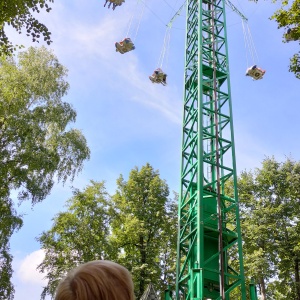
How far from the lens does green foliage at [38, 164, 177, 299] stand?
47.5 feet

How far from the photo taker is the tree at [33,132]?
37.7 ft

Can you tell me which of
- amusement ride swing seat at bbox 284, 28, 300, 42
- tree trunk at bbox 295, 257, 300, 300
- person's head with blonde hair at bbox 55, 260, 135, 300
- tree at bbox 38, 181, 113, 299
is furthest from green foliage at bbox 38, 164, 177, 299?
person's head with blonde hair at bbox 55, 260, 135, 300

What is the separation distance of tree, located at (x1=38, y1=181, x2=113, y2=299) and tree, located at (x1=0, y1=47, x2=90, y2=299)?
2258mm

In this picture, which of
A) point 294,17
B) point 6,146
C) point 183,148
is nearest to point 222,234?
point 183,148

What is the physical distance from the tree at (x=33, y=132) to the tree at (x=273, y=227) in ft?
26.9

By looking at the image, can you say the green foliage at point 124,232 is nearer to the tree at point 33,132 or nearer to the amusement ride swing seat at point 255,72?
the tree at point 33,132

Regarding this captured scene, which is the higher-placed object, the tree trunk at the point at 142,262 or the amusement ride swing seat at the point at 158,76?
the amusement ride swing seat at the point at 158,76

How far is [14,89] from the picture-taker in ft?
40.2

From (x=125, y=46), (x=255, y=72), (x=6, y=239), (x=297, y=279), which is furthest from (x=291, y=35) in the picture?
(x=297, y=279)

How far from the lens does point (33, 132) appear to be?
473 inches

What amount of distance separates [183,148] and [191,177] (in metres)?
1.15

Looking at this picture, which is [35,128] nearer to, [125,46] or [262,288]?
[125,46]

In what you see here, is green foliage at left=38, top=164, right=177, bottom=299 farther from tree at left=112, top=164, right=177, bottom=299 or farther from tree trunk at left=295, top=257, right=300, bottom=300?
tree trunk at left=295, top=257, right=300, bottom=300

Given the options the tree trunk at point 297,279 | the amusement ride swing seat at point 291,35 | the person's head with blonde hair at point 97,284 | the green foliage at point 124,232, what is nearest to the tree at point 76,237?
the green foliage at point 124,232
